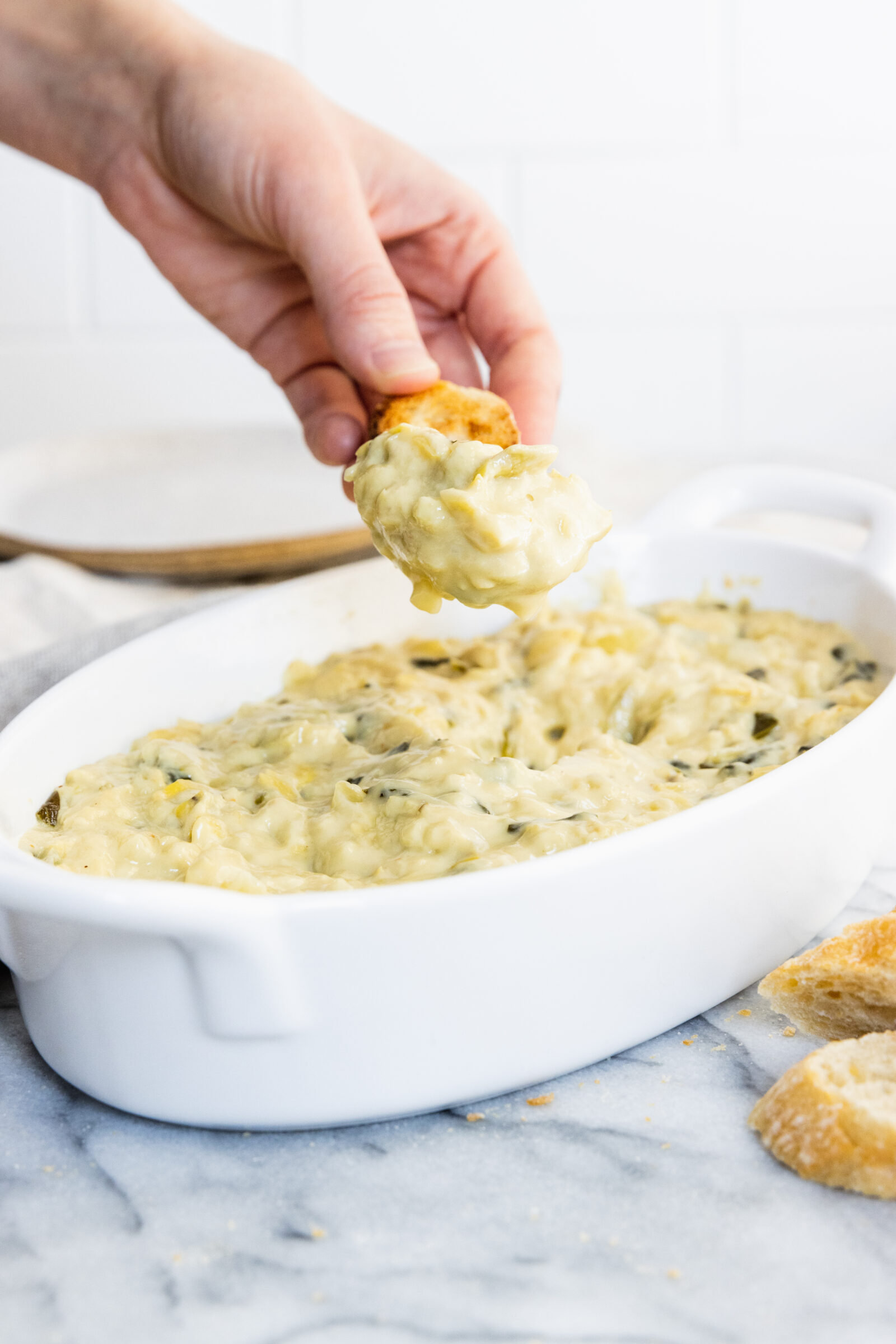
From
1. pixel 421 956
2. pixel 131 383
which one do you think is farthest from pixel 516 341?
pixel 131 383

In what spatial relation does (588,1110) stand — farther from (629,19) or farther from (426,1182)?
(629,19)

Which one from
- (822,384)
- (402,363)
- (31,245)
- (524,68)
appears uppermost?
(524,68)

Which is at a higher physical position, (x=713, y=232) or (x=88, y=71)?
(x=88, y=71)

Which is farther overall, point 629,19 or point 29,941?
point 629,19

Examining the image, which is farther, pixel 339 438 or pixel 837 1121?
pixel 339 438

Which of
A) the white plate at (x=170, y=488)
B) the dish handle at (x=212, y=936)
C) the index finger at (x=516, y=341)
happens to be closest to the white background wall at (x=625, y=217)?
the white plate at (x=170, y=488)

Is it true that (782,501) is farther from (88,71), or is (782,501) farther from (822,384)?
(822,384)

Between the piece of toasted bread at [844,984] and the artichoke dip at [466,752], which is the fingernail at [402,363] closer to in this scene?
the artichoke dip at [466,752]

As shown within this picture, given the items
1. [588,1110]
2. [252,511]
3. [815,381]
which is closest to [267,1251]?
[588,1110]
